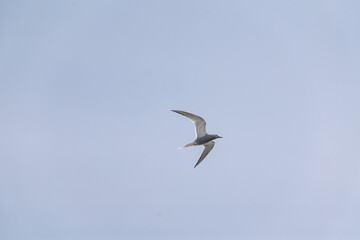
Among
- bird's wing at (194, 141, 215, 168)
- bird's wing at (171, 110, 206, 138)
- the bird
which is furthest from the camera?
bird's wing at (194, 141, 215, 168)

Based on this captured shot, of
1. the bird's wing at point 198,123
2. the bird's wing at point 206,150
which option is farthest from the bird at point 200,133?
the bird's wing at point 206,150

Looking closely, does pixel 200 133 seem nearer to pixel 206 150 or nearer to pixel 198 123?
pixel 198 123

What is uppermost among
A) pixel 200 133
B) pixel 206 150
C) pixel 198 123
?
pixel 198 123

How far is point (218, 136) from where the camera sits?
220 feet

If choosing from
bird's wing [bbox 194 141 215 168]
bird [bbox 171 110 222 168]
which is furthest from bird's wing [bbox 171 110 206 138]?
bird's wing [bbox 194 141 215 168]

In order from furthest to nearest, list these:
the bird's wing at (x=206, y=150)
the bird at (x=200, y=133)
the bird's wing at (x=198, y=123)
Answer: the bird's wing at (x=206, y=150) → the bird at (x=200, y=133) → the bird's wing at (x=198, y=123)

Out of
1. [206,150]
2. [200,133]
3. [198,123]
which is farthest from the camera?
[206,150]

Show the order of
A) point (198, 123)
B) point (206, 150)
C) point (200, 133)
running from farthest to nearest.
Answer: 1. point (206, 150)
2. point (200, 133)
3. point (198, 123)

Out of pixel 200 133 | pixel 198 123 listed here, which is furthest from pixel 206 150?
pixel 198 123

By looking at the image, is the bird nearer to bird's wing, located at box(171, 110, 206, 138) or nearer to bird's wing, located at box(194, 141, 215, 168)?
bird's wing, located at box(171, 110, 206, 138)

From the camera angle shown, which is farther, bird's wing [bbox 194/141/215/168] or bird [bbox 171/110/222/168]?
bird's wing [bbox 194/141/215/168]

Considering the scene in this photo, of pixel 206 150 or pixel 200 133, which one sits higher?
pixel 200 133

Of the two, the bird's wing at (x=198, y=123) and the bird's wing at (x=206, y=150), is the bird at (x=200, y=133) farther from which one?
the bird's wing at (x=206, y=150)

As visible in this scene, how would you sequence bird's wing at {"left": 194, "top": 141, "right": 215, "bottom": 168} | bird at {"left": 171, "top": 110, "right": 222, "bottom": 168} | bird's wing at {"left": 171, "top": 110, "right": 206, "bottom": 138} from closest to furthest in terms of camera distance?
bird's wing at {"left": 171, "top": 110, "right": 206, "bottom": 138}
bird at {"left": 171, "top": 110, "right": 222, "bottom": 168}
bird's wing at {"left": 194, "top": 141, "right": 215, "bottom": 168}
